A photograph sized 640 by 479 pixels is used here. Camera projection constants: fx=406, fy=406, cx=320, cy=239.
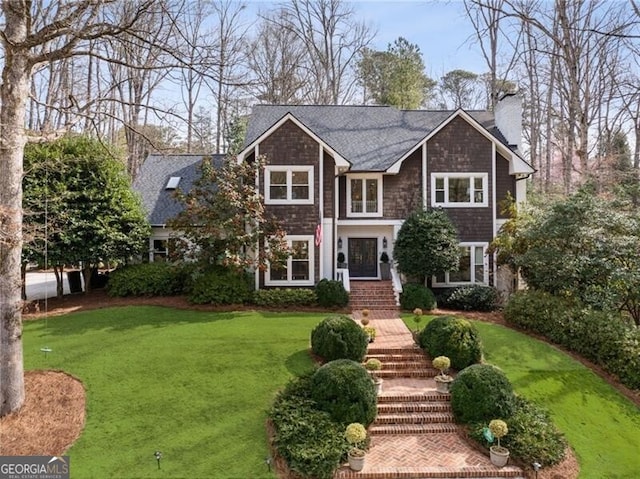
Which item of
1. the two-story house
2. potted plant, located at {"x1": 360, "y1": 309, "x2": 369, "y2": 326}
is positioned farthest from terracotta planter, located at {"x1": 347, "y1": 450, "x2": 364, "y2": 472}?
the two-story house

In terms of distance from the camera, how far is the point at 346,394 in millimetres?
8891

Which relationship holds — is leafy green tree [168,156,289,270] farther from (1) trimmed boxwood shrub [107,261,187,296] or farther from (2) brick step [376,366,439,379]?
(2) brick step [376,366,439,379]

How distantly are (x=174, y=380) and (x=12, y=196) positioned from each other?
5619mm

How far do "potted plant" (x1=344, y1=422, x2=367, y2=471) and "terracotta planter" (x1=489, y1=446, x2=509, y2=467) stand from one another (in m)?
2.57

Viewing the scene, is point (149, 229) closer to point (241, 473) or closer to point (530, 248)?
point (241, 473)

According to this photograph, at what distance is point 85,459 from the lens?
25.2 ft

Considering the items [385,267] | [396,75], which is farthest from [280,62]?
[385,267]

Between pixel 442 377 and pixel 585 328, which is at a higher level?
pixel 585 328

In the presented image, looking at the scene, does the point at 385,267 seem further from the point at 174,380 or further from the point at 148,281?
the point at 174,380

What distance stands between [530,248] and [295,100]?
23258 mm

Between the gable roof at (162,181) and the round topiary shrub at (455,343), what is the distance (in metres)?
14.3

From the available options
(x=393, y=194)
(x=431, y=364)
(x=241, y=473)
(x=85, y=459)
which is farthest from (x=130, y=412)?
(x=393, y=194)

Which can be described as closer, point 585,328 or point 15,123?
point 15,123

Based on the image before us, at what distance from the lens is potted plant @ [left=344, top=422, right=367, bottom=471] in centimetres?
772
